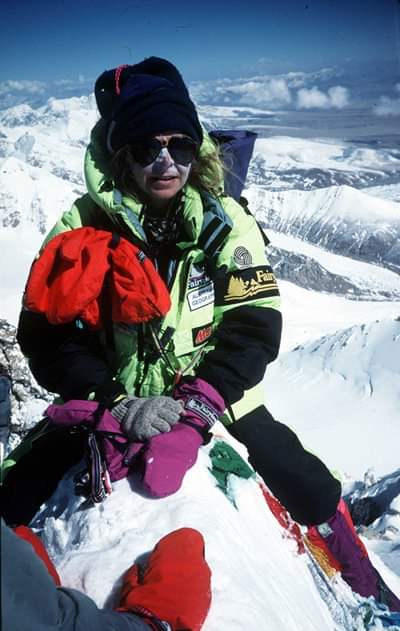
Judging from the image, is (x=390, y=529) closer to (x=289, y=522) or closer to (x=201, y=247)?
(x=289, y=522)

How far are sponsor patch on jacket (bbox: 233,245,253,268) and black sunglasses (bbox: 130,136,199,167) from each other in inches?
24.5

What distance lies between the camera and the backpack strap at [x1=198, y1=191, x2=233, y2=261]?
318 cm

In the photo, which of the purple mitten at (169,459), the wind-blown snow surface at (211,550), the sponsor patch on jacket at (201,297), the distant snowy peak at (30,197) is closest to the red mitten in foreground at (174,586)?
the wind-blown snow surface at (211,550)

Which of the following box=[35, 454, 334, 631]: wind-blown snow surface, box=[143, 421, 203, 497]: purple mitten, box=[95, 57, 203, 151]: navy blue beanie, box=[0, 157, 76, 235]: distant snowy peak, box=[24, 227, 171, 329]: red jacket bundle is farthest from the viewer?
box=[0, 157, 76, 235]: distant snowy peak

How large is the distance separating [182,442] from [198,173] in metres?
1.70

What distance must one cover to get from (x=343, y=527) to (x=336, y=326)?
90.6 m

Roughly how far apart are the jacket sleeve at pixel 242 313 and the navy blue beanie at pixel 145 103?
65 centimetres

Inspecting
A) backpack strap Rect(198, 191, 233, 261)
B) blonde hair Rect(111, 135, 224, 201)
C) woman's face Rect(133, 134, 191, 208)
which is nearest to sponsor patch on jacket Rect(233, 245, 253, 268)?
backpack strap Rect(198, 191, 233, 261)

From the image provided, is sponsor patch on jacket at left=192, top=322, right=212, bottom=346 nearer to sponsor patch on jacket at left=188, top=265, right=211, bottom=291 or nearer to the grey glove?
sponsor patch on jacket at left=188, top=265, right=211, bottom=291

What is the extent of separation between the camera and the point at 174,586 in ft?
6.52

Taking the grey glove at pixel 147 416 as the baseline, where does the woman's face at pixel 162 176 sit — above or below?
above

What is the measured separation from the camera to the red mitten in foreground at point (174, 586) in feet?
6.28

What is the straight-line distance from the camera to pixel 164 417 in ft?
9.08

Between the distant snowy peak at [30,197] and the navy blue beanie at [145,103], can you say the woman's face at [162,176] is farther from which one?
the distant snowy peak at [30,197]
